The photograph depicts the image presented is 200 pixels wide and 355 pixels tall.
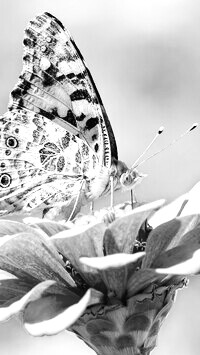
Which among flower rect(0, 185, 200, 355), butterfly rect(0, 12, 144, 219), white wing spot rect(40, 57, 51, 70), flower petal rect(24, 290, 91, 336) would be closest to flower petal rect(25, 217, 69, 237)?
flower rect(0, 185, 200, 355)

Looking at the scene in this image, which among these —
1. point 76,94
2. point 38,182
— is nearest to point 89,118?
point 76,94

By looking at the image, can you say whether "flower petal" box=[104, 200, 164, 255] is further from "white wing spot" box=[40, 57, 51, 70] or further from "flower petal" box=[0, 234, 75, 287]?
"white wing spot" box=[40, 57, 51, 70]

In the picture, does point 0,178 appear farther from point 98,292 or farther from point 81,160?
point 98,292

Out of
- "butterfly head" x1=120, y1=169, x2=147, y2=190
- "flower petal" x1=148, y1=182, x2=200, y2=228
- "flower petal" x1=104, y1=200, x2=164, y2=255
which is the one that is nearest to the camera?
"flower petal" x1=104, y1=200, x2=164, y2=255

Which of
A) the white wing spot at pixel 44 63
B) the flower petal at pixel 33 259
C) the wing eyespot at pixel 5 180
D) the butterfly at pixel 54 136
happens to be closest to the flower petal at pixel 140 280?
the flower petal at pixel 33 259

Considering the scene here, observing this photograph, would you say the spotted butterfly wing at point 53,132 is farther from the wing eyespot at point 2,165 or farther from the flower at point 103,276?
the flower at point 103,276

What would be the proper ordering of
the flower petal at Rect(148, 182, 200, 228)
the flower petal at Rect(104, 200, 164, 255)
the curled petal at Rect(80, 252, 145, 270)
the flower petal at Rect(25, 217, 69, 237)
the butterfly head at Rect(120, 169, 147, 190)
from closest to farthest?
the curled petal at Rect(80, 252, 145, 270), the flower petal at Rect(104, 200, 164, 255), the flower petal at Rect(25, 217, 69, 237), the flower petal at Rect(148, 182, 200, 228), the butterfly head at Rect(120, 169, 147, 190)
